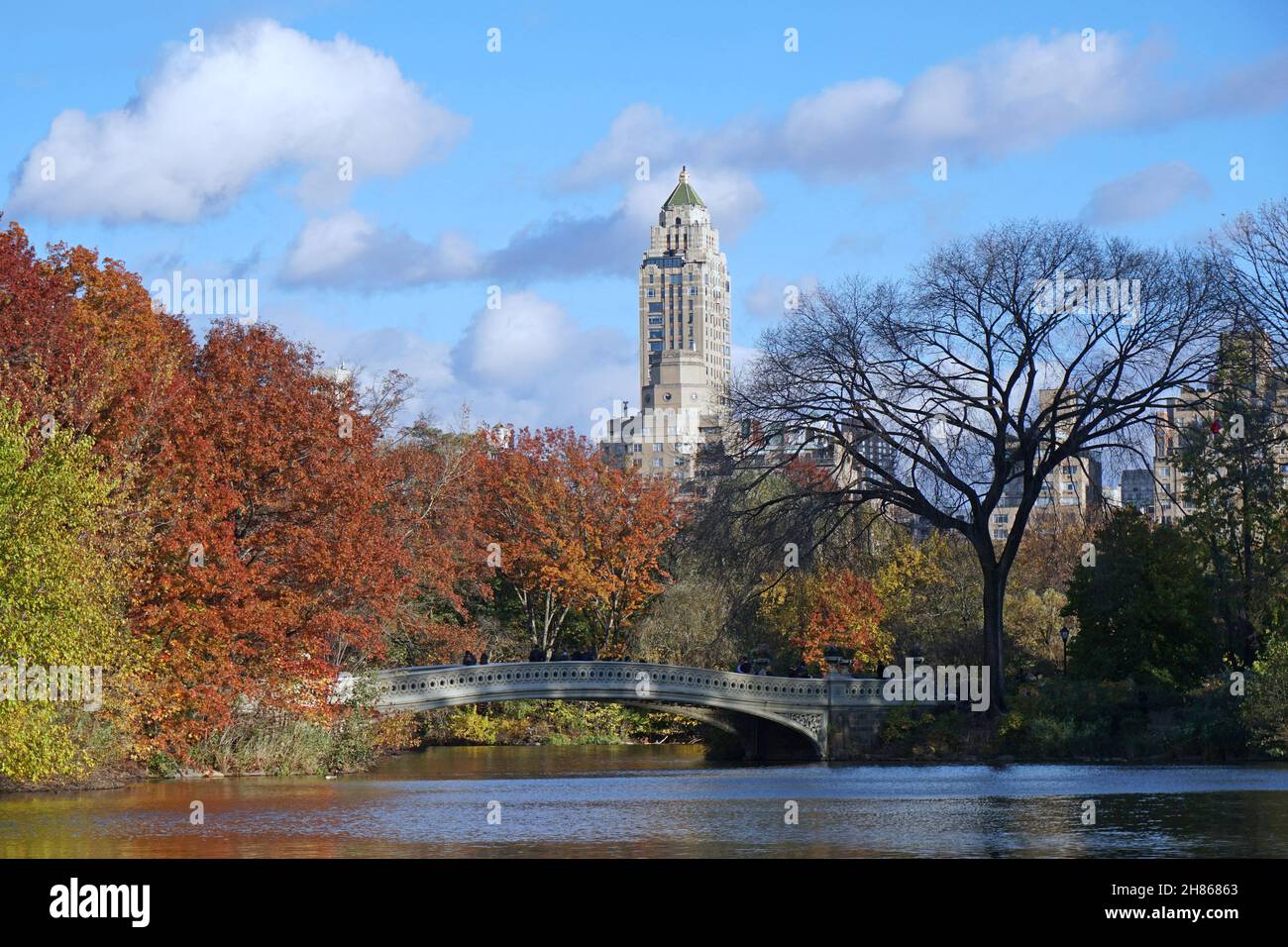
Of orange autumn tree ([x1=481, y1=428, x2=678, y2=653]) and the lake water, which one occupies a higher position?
orange autumn tree ([x1=481, y1=428, x2=678, y2=653])

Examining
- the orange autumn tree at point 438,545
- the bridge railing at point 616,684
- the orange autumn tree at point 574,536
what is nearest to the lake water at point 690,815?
the bridge railing at point 616,684

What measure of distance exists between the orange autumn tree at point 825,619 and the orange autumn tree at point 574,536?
187 inches

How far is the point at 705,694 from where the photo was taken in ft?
164

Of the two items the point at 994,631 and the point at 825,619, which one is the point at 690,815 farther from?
the point at 825,619

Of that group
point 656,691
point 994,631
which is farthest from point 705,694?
point 994,631

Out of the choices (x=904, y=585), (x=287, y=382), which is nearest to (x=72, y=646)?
(x=287, y=382)

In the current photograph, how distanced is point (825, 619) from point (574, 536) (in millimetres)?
9763

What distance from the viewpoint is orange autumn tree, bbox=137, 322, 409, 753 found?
38594 millimetres

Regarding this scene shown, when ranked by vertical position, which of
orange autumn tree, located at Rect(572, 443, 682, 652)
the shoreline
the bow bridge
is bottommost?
the shoreline

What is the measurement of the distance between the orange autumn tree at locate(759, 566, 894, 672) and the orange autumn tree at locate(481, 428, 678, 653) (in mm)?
4762

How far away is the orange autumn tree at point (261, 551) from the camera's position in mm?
38594

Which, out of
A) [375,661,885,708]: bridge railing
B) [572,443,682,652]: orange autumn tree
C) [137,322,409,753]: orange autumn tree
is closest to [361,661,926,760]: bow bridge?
[375,661,885,708]: bridge railing

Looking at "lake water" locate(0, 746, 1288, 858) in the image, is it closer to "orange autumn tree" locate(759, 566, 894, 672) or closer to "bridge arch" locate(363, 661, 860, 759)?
"bridge arch" locate(363, 661, 860, 759)

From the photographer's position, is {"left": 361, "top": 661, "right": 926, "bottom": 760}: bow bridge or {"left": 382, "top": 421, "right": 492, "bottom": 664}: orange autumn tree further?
{"left": 382, "top": 421, "right": 492, "bottom": 664}: orange autumn tree
